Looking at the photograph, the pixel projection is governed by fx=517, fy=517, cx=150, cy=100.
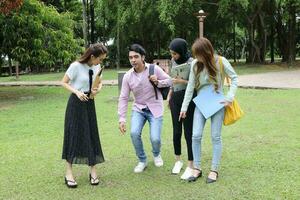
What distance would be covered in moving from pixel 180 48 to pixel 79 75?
1.17m

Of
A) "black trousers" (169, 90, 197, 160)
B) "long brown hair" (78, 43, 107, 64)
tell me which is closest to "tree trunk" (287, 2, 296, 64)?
"black trousers" (169, 90, 197, 160)

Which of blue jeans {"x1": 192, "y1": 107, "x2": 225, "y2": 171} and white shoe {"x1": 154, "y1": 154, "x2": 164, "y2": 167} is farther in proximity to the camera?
white shoe {"x1": 154, "y1": 154, "x2": 164, "y2": 167}

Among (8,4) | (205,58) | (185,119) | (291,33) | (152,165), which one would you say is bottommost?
(152,165)

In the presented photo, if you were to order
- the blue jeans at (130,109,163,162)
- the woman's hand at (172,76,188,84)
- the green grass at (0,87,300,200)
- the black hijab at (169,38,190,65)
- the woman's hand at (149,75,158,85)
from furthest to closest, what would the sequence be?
1. the blue jeans at (130,109,163,162)
2. the woman's hand at (149,75,158,85)
3. the woman's hand at (172,76,188,84)
4. the black hijab at (169,38,190,65)
5. the green grass at (0,87,300,200)

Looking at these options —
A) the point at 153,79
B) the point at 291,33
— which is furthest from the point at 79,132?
the point at 291,33

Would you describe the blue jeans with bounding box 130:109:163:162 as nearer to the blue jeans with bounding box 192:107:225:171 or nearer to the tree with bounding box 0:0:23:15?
the blue jeans with bounding box 192:107:225:171

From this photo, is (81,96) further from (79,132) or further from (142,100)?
(142,100)

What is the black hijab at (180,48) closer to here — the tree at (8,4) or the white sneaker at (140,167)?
the white sneaker at (140,167)

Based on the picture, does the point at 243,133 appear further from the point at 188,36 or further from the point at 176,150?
the point at 188,36

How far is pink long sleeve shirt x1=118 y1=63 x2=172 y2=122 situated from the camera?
6.14 m

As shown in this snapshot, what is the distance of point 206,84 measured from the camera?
18.9ft

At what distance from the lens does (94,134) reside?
231 inches

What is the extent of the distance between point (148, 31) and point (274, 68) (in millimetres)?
10635

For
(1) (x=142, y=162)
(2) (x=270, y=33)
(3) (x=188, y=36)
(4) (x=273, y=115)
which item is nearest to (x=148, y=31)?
(3) (x=188, y=36)
